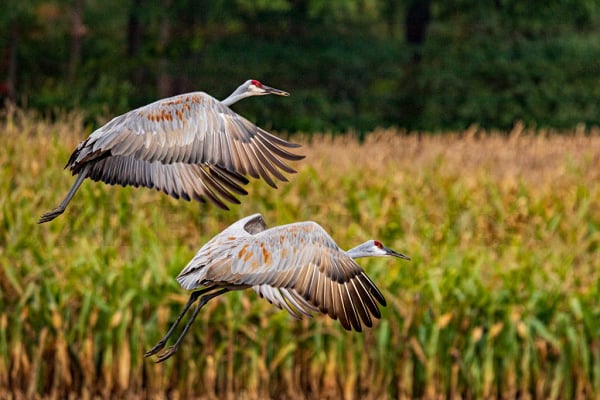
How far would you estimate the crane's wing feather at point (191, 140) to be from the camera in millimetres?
1857

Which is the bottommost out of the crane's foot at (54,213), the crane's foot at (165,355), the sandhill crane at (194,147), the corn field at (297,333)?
the corn field at (297,333)

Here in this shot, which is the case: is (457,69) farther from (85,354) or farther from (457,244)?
(85,354)

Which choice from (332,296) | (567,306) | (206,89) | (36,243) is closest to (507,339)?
(567,306)

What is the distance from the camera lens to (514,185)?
14266 mm

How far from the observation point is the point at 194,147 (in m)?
1.87

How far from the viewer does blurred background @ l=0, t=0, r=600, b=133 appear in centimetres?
2620

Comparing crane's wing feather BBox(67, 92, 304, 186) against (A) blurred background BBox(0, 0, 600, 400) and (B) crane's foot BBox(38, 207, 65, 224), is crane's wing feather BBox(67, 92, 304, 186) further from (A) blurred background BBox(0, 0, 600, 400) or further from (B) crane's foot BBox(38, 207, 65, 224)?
(A) blurred background BBox(0, 0, 600, 400)

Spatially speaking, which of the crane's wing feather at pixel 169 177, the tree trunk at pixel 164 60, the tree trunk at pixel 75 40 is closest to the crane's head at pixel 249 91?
the crane's wing feather at pixel 169 177

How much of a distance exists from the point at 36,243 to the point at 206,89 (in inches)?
637

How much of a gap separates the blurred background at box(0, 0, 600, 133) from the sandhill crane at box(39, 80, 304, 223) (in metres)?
23.4

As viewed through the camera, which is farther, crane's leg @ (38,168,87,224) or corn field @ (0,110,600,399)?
corn field @ (0,110,600,399)

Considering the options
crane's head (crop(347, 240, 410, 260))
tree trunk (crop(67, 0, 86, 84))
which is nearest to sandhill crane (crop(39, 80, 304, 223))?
crane's head (crop(347, 240, 410, 260))

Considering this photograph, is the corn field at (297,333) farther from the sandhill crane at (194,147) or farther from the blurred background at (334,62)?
the blurred background at (334,62)

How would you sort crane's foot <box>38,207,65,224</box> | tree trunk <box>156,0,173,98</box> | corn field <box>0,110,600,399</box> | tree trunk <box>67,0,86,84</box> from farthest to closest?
tree trunk <box>67,0,86,84</box> < tree trunk <box>156,0,173,98</box> < corn field <box>0,110,600,399</box> < crane's foot <box>38,207,65,224</box>
